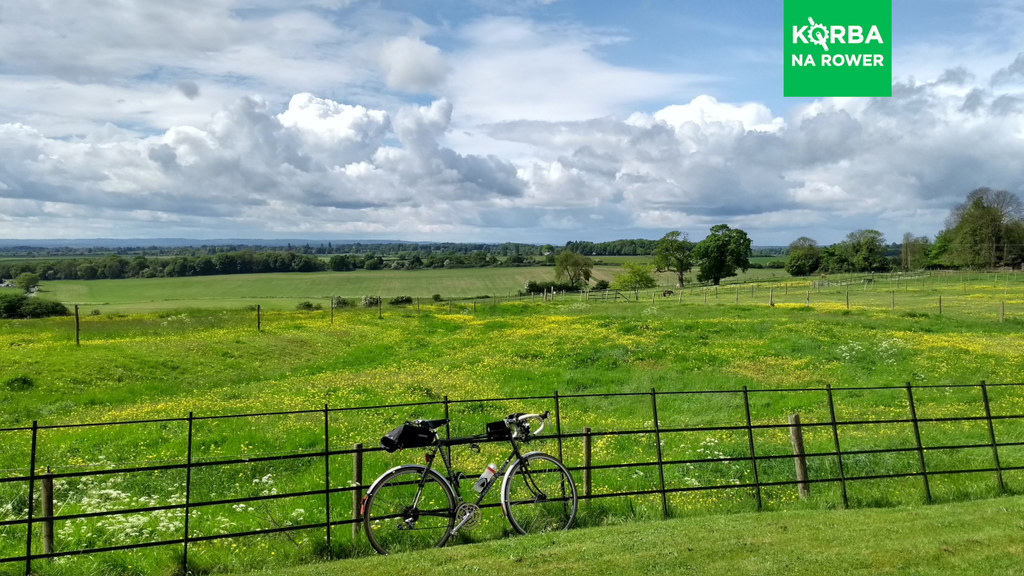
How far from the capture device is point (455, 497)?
846 centimetres

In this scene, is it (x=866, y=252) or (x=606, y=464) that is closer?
(x=606, y=464)

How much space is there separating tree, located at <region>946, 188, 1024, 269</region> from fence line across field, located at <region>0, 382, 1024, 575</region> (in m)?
110

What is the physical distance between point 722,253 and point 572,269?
100 ft

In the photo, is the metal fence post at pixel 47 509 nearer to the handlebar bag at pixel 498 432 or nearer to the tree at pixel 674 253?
the handlebar bag at pixel 498 432

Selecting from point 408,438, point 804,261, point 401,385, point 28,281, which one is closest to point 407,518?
point 408,438

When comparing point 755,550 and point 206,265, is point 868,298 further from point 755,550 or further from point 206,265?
point 206,265

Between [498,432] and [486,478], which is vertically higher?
[498,432]

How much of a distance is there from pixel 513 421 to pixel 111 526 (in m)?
6.50

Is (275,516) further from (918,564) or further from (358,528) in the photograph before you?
(918,564)

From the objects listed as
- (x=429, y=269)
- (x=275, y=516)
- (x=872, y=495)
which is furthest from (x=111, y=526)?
(x=429, y=269)

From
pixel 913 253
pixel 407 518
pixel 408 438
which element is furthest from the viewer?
pixel 913 253

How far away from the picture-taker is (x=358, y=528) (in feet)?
28.7

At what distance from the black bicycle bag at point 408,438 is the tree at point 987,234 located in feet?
422

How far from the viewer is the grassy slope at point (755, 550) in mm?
7035
